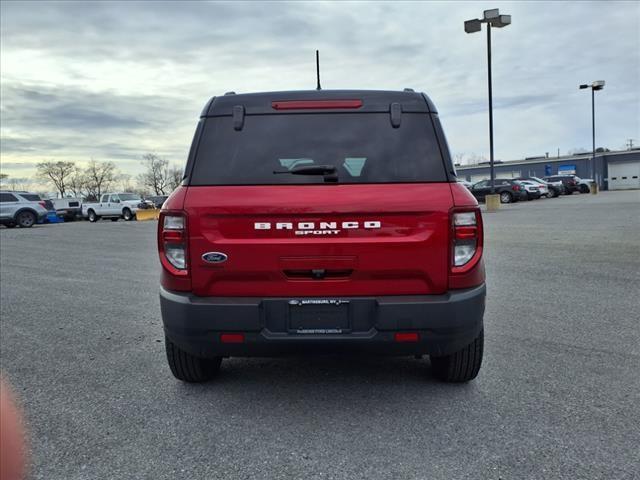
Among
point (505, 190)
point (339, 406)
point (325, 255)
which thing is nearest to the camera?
point (325, 255)

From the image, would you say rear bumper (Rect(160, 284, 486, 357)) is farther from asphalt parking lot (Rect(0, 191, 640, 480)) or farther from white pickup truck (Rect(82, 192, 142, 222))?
white pickup truck (Rect(82, 192, 142, 222))

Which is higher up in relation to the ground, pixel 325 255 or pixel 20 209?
pixel 20 209

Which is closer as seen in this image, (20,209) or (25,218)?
(20,209)

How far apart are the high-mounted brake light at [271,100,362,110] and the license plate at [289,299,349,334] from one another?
122 cm

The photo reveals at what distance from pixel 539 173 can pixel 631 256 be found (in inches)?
2812

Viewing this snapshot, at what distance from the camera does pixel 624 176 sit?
65.9 metres

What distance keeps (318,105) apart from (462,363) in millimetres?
1983

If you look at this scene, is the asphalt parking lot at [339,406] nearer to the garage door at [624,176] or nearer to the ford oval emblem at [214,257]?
the ford oval emblem at [214,257]

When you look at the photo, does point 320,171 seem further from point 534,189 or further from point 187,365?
point 534,189

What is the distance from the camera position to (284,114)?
333 cm

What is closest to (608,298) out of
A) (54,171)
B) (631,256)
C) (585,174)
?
(631,256)

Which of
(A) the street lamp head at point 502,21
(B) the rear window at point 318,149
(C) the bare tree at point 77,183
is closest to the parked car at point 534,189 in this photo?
(A) the street lamp head at point 502,21

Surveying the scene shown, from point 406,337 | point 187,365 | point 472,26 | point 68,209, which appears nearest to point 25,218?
point 68,209

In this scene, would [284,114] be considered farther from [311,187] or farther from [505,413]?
[505,413]
